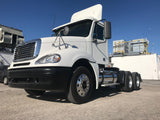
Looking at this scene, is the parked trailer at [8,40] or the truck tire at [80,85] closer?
the truck tire at [80,85]

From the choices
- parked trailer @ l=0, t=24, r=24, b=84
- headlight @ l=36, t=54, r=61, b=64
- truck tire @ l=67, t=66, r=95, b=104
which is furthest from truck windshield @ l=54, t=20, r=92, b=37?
parked trailer @ l=0, t=24, r=24, b=84

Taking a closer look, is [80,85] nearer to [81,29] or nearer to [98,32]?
[81,29]

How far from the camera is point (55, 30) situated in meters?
5.85

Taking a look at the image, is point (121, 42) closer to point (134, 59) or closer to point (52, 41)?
point (134, 59)

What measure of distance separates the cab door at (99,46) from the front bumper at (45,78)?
178 cm

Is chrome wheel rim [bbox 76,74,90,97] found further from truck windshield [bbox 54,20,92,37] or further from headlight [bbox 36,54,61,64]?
truck windshield [bbox 54,20,92,37]

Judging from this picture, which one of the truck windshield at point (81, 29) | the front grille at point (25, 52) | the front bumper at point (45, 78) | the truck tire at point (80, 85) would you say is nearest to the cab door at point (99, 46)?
the truck windshield at point (81, 29)

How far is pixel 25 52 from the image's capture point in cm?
362

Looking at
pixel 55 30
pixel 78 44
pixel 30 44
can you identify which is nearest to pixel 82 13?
pixel 55 30

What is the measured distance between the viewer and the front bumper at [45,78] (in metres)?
2.91

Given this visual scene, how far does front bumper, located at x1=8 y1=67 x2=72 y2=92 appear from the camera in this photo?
2.91 meters

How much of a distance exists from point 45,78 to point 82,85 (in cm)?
113

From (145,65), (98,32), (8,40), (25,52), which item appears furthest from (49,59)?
(8,40)

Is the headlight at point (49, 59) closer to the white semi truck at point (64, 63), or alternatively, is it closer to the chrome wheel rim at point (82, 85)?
the white semi truck at point (64, 63)
